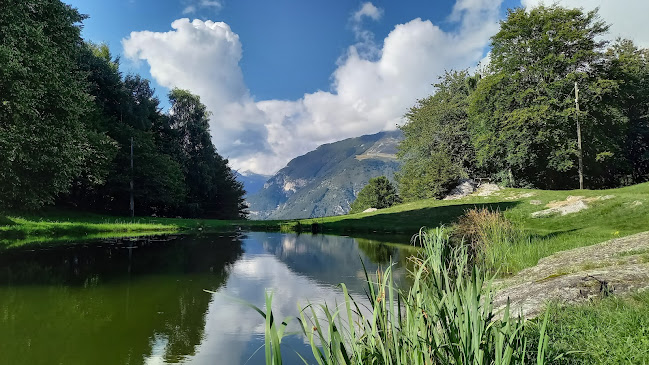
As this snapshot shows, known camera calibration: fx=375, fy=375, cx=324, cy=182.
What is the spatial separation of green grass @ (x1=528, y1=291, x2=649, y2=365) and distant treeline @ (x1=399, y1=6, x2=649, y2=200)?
33.6m

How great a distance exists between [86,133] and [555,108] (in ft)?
127

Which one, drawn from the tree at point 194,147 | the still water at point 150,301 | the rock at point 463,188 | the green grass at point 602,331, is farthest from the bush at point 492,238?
the tree at point 194,147

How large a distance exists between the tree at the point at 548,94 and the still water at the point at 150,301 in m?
25.4

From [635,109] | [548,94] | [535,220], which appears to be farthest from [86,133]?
[635,109]

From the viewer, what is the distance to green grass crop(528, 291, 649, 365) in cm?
351

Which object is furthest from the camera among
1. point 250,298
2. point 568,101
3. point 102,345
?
point 568,101

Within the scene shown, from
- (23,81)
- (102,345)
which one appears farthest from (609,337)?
(23,81)

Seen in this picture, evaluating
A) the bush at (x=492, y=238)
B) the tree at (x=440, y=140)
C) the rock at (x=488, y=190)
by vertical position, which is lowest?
the bush at (x=492, y=238)

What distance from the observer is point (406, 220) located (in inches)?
1384

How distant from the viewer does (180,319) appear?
25.0ft

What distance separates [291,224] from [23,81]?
28576mm

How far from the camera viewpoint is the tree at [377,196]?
108 meters

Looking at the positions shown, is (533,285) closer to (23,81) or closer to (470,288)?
(470,288)

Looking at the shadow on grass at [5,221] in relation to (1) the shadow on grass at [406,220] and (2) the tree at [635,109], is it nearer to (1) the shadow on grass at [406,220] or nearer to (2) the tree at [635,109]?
(1) the shadow on grass at [406,220]
